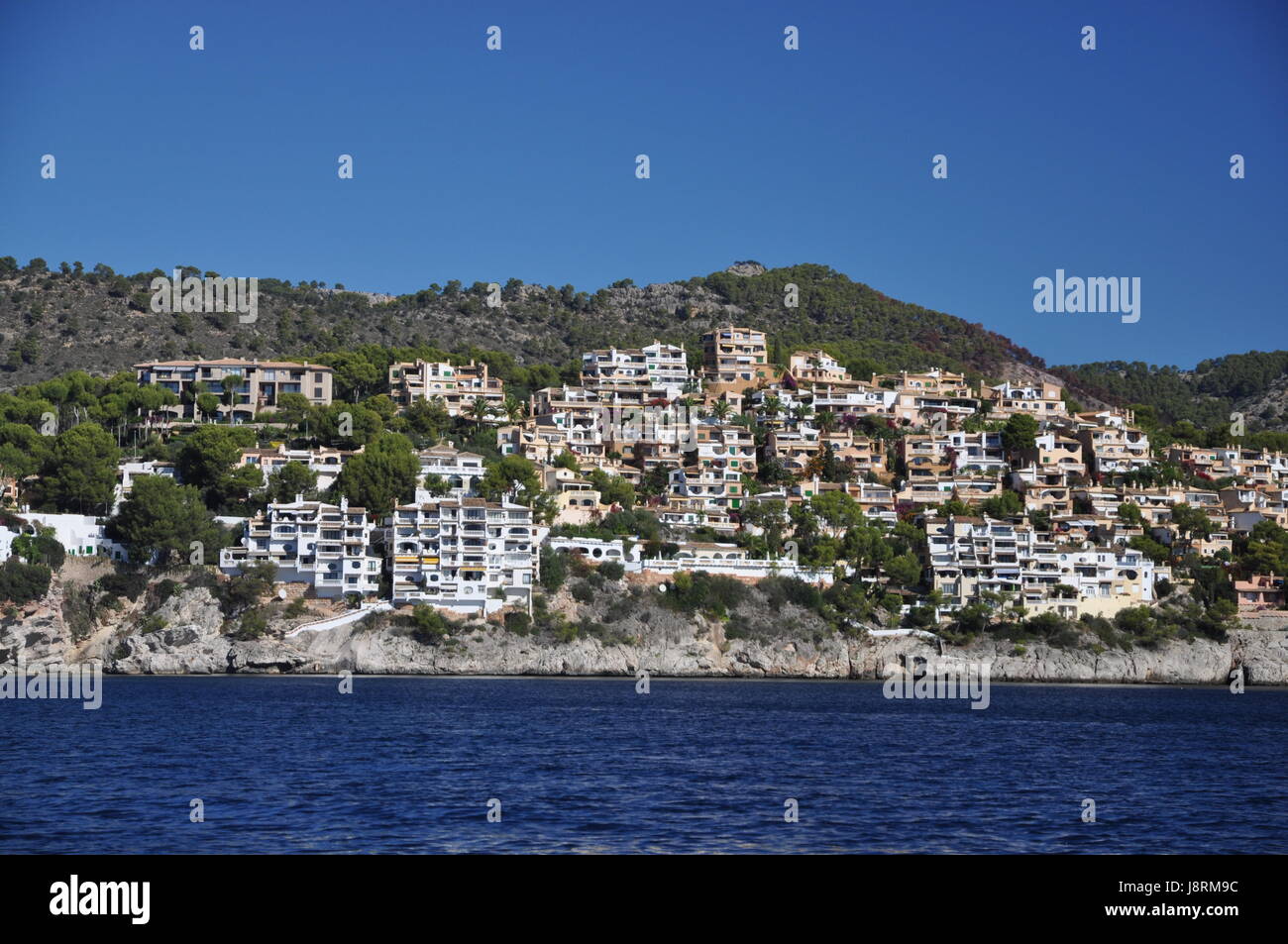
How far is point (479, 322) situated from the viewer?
436 ft

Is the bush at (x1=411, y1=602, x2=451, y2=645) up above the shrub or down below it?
below

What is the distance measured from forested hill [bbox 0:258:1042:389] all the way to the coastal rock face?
44313 millimetres

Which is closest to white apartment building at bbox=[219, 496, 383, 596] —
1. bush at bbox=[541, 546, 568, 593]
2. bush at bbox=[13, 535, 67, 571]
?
bush at bbox=[13, 535, 67, 571]

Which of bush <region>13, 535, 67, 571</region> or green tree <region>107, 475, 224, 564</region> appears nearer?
bush <region>13, 535, 67, 571</region>

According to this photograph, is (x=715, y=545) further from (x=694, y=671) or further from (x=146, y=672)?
(x=146, y=672)

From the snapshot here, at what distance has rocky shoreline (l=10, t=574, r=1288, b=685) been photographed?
188ft

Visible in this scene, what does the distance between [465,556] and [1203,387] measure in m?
112

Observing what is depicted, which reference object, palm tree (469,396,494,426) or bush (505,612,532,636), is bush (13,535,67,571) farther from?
palm tree (469,396,494,426)

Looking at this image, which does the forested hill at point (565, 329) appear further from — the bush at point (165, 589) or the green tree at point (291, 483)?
the bush at point (165, 589)

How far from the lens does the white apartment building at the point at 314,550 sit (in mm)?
61875

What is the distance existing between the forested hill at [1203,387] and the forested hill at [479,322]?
9194mm

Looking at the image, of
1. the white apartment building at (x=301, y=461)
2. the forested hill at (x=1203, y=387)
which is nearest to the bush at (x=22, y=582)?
the white apartment building at (x=301, y=461)
